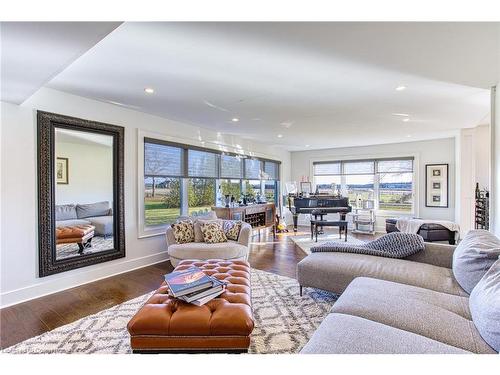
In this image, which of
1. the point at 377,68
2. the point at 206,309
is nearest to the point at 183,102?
the point at 377,68

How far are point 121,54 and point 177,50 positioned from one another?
1.66 ft

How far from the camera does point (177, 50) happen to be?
215 cm

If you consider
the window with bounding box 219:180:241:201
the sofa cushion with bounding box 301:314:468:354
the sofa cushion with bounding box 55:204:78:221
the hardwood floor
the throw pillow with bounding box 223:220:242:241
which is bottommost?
the hardwood floor

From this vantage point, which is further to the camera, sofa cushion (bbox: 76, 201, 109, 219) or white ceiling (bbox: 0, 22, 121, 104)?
sofa cushion (bbox: 76, 201, 109, 219)

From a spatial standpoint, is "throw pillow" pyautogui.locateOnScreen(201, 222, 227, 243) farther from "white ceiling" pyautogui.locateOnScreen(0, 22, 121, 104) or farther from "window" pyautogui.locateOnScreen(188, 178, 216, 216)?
"white ceiling" pyautogui.locateOnScreen(0, 22, 121, 104)

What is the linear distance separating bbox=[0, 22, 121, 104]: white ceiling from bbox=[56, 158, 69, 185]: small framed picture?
1.29 m

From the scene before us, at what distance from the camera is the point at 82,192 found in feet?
11.4

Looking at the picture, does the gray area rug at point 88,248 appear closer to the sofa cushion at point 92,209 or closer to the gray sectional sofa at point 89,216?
the gray sectional sofa at point 89,216

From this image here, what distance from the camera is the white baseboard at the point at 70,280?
110 inches

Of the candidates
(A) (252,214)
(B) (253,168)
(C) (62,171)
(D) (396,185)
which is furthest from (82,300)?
(D) (396,185)

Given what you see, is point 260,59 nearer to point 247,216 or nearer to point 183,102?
point 183,102

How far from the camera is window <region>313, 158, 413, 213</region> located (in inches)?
276

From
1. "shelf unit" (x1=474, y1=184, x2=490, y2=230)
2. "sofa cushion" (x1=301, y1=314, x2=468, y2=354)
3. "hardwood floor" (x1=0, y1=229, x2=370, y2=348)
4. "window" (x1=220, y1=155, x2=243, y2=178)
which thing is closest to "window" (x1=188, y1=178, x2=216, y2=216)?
"window" (x1=220, y1=155, x2=243, y2=178)
